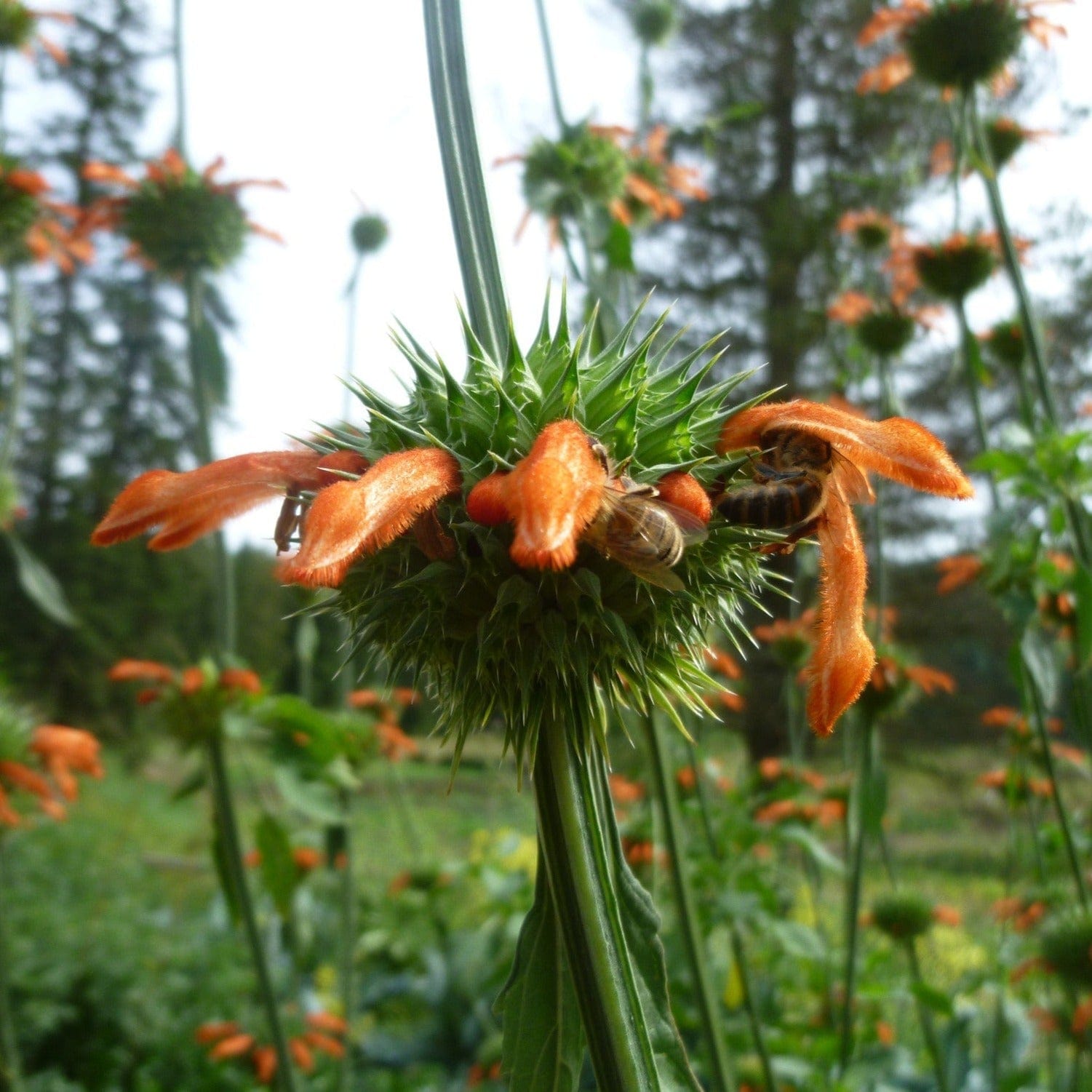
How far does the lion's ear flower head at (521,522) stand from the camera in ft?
2.63

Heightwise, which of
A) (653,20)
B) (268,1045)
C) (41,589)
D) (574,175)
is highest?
(653,20)

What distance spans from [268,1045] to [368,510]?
13.6 ft

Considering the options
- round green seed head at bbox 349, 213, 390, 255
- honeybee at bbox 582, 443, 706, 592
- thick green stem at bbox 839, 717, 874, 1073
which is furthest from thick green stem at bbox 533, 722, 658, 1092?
round green seed head at bbox 349, 213, 390, 255

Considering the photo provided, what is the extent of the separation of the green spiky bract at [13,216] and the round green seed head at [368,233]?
1386 millimetres

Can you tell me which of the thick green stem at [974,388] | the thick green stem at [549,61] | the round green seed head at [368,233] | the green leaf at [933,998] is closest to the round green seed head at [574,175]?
the thick green stem at [549,61]

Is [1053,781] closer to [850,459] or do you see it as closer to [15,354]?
[850,459]

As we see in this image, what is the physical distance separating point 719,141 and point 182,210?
38.3 ft

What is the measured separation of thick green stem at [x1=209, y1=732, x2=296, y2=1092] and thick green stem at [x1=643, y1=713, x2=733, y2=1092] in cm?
115

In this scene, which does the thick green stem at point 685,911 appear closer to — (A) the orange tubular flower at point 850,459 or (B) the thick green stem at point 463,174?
(A) the orange tubular flower at point 850,459

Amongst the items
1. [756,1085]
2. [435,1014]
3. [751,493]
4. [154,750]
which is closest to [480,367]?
[751,493]

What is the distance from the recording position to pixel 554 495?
73 centimetres

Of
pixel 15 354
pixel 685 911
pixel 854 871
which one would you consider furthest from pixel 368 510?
pixel 15 354

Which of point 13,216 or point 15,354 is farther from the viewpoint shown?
point 13,216

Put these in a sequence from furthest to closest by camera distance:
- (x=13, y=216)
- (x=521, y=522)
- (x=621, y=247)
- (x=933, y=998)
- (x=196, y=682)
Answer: (x=13, y=216), (x=196, y=682), (x=933, y=998), (x=621, y=247), (x=521, y=522)
